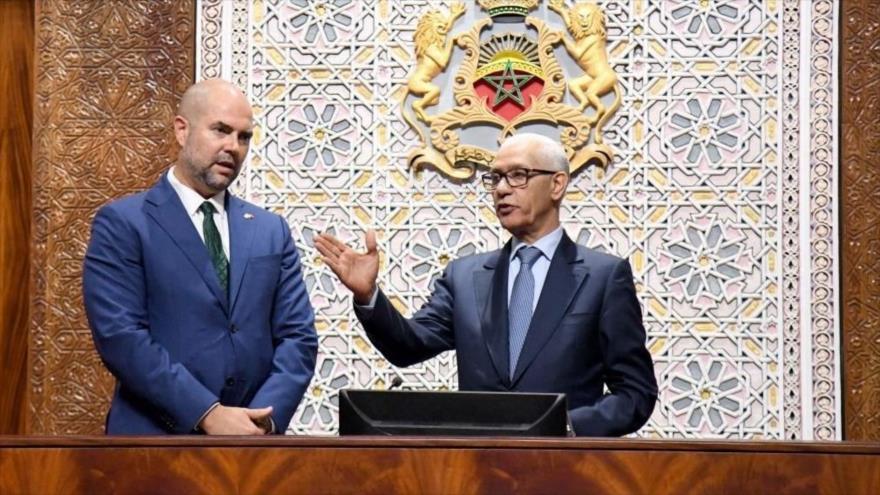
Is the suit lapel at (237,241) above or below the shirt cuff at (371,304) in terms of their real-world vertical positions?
above

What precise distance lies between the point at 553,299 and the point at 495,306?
0.16 m

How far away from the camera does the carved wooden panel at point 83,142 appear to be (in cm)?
507

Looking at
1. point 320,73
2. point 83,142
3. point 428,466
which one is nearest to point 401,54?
point 320,73

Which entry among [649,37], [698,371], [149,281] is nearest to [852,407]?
[698,371]

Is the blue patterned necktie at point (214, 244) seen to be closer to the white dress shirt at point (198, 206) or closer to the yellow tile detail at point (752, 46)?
the white dress shirt at point (198, 206)

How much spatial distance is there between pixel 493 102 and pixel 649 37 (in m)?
0.62

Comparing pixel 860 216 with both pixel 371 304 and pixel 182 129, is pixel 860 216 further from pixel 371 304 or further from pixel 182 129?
pixel 182 129

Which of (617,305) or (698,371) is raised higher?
(617,305)

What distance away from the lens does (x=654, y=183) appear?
5.07 metres

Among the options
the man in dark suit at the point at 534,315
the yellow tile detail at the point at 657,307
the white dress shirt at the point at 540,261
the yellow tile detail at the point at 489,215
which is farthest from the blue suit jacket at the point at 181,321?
the yellow tile detail at the point at 657,307

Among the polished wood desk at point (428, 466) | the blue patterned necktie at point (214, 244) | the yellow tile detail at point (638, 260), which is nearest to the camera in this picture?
A: the polished wood desk at point (428, 466)

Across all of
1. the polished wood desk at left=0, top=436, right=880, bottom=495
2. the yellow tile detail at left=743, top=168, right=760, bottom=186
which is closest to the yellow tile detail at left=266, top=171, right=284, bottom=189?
the yellow tile detail at left=743, top=168, right=760, bottom=186

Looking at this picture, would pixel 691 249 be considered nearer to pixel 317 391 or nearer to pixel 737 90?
pixel 737 90

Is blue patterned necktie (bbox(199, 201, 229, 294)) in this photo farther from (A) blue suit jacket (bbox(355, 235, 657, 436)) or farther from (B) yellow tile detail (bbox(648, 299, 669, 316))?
(B) yellow tile detail (bbox(648, 299, 669, 316))
